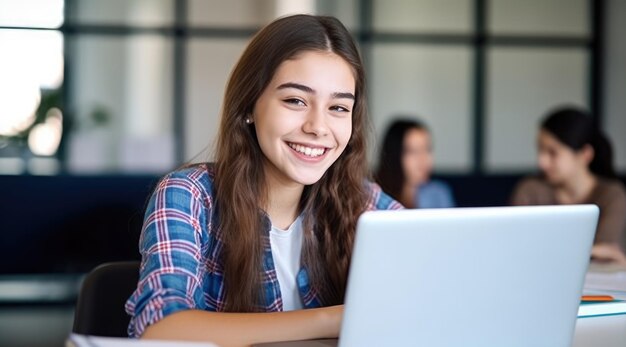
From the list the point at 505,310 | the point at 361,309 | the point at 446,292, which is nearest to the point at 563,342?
the point at 505,310

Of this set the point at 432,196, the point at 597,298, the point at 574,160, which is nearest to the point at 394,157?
the point at 432,196

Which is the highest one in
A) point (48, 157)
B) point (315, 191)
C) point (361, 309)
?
point (48, 157)

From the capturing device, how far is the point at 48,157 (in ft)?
21.0

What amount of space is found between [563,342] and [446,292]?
0.94 feet

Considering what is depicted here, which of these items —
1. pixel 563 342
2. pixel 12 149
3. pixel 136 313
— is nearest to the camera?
pixel 563 342

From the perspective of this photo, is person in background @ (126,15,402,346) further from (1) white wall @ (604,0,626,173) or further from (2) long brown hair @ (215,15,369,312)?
(1) white wall @ (604,0,626,173)

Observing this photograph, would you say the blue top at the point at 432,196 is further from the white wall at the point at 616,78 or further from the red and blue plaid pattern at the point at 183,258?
the white wall at the point at 616,78

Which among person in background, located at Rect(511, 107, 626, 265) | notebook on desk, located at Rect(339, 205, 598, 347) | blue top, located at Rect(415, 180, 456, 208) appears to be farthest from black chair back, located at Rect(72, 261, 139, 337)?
blue top, located at Rect(415, 180, 456, 208)

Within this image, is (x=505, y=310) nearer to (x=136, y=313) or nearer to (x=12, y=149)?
(x=136, y=313)

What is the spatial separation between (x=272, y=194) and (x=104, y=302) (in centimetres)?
40

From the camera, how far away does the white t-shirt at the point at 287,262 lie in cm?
198

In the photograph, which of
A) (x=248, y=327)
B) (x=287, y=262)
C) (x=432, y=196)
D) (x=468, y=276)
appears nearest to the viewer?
(x=468, y=276)

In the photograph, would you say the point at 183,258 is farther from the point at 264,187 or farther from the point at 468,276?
the point at 468,276

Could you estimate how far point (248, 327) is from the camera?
154cm
